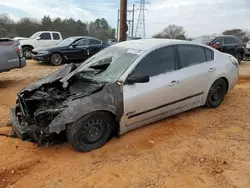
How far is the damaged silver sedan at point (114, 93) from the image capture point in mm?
3668

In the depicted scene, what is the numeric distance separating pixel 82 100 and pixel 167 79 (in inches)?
62.6

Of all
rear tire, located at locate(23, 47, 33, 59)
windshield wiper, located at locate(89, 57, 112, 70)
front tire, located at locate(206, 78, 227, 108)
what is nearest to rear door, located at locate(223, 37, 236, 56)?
front tire, located at locate(206, 78, 227, 108)

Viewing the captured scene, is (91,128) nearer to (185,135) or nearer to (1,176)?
(1,176)

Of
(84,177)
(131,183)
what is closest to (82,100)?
(84,177)

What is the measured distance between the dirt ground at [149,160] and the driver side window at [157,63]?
1.02 m

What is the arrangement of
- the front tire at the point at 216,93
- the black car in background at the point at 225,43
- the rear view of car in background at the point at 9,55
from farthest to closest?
1. the black car in background at the point at 225,43
2. the rear view of car in background at the point at 9,55
3. the front tire at the point at 216,93

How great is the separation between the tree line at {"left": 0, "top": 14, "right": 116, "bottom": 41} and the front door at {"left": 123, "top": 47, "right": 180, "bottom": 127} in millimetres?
27119

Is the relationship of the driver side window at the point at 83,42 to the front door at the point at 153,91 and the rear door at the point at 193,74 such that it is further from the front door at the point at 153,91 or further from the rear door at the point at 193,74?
the front door at the point at 153,91

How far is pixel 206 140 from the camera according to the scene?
169 inches

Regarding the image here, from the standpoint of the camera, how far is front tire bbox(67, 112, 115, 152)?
3672 mm

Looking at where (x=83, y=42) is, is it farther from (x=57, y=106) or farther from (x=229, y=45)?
(x=57, y=106)

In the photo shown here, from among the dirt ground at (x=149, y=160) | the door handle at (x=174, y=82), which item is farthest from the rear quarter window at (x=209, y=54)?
the dirt ground at (x=149, y=160)

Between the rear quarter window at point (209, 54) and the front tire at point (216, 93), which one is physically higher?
the rear quarter window at point (209, 54)

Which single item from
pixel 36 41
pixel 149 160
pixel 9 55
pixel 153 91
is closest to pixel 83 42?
pixel 36 41
